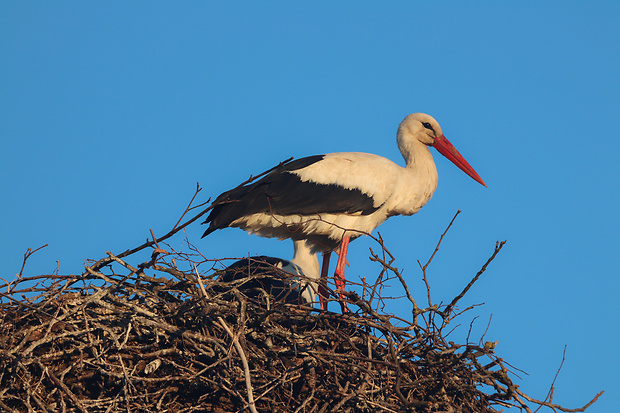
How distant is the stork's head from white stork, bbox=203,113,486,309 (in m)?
0.46

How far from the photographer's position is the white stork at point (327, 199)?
6555 millimetres

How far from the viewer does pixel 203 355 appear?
4.28 m

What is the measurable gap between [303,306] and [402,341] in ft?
1.94

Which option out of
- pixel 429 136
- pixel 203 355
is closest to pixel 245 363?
pixel 203 355

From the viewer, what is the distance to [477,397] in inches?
182

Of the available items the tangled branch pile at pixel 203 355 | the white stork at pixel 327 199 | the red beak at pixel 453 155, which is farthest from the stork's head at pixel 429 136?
the tangled branch pile at pixel 203 355

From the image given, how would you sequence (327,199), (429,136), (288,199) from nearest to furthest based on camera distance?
(288,199) → (327,199) → (429,136)

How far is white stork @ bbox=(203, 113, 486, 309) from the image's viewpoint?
258 inches

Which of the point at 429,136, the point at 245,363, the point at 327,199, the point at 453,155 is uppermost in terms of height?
the point at 429,136

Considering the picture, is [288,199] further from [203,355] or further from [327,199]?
[203,355]

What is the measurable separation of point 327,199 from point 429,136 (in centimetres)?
164

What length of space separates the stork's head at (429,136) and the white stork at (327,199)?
1.52ft

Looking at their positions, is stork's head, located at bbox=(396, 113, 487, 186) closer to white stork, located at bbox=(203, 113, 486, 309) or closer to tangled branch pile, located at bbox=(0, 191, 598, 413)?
white stork, located at bbox=(203, 113, 486, 309)

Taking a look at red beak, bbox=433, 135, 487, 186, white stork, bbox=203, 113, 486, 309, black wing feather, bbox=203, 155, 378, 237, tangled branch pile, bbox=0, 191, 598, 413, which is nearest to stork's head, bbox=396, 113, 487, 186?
red beak, bbox=433, 135, 487, 186
